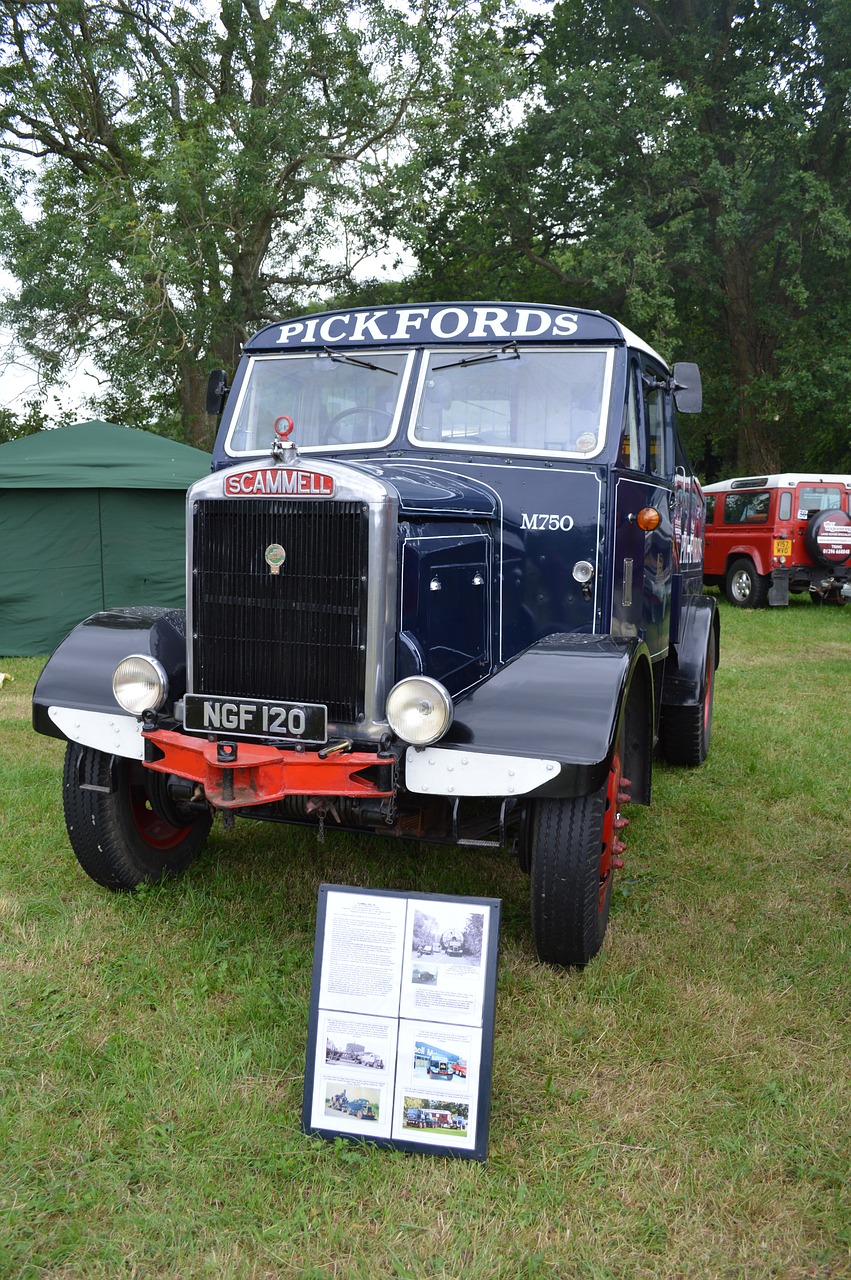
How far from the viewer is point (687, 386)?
16.9 feet

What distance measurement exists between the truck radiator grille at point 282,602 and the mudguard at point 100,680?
0.30m

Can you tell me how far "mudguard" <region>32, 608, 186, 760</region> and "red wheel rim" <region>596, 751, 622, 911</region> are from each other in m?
1.68

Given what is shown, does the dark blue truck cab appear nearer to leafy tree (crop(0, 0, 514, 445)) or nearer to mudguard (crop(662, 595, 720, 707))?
mudguard (crop(662, 595, 720, 707))

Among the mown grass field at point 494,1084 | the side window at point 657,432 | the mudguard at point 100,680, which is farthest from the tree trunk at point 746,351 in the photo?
the mudguard at point 100,680

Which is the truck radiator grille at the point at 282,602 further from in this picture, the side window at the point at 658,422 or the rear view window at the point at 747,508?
the rear view window at the point at 747,508

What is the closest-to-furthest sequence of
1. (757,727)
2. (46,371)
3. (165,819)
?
(165,819) → (757,727) → (46,371)

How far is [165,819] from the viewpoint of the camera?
418 cm

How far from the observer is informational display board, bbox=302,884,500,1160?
2703mm

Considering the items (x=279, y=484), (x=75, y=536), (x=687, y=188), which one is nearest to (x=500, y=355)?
(x=279, y=484)

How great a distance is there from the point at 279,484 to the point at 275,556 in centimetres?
25

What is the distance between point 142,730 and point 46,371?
1313cm

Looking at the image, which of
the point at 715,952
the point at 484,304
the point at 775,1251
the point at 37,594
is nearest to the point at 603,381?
the point at 484,304


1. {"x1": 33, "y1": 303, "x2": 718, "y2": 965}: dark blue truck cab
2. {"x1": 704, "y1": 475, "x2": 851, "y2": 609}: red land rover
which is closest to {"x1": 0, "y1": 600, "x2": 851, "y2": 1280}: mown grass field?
{"x1": 33, "y1": 303, "x2": 718, "y2": 965}: dark blue truck cab

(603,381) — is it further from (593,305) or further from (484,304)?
(593,305)
